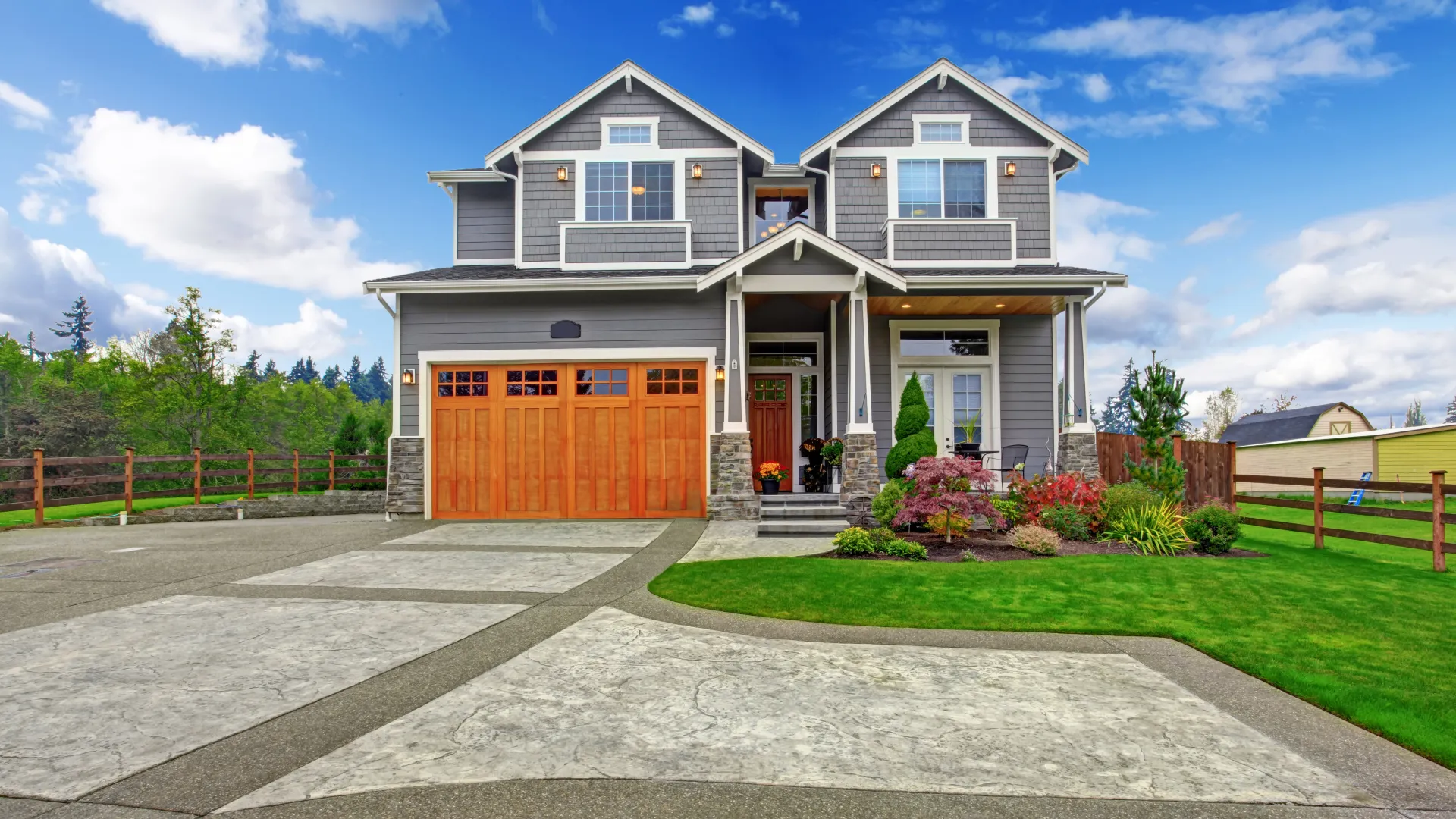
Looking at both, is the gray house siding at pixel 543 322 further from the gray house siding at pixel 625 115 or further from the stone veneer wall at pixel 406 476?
the gray house siding at pixel 625 115

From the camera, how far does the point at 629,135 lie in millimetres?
13750

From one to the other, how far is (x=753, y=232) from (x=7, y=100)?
1908 cm

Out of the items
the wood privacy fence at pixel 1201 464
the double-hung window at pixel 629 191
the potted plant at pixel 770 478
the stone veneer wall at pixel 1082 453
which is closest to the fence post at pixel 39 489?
the double-hung window at pixel 629 191

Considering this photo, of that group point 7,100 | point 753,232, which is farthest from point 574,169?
point 7,100

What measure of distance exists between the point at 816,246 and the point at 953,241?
3.51 metres

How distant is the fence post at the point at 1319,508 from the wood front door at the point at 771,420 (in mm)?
7890

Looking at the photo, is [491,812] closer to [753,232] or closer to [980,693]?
[980,693]

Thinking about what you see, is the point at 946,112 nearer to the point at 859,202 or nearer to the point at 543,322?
the point at 859,202

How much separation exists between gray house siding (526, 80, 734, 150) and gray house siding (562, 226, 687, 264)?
1.89m

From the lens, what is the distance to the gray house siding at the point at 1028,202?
43.7 feet

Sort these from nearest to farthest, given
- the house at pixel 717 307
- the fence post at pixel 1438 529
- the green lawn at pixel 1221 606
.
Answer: the green lawn at pixel 1221 606, the fence post at pixel 1438 529, the house at pixel 717 307

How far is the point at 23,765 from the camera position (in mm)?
2762

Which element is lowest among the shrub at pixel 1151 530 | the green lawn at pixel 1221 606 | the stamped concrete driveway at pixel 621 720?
the green lawn at pixel 1221 606

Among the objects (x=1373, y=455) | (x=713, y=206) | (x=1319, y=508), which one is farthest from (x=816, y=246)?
(x=1373, y=455)
